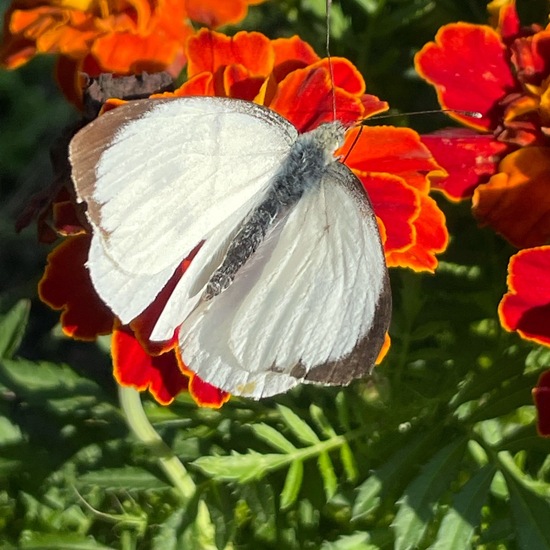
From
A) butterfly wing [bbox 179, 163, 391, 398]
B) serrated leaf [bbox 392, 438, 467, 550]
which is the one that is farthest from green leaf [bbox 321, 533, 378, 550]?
butterfly wing [bbox 179, 163, 391, 398]

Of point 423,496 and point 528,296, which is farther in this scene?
point 423,496

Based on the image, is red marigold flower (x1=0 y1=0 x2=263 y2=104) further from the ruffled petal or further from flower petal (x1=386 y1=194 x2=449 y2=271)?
flower petal (x1=386 y1=194 x2=449 y2=271)

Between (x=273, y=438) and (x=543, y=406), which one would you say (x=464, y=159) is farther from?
(x=273, y=438)

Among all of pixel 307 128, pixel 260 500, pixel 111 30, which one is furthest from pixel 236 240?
pixel 260 500

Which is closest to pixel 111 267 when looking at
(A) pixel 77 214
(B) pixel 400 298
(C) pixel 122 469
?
(A) pixel 77 214

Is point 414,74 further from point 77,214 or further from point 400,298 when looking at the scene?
point 77,214

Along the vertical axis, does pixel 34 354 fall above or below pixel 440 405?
below
